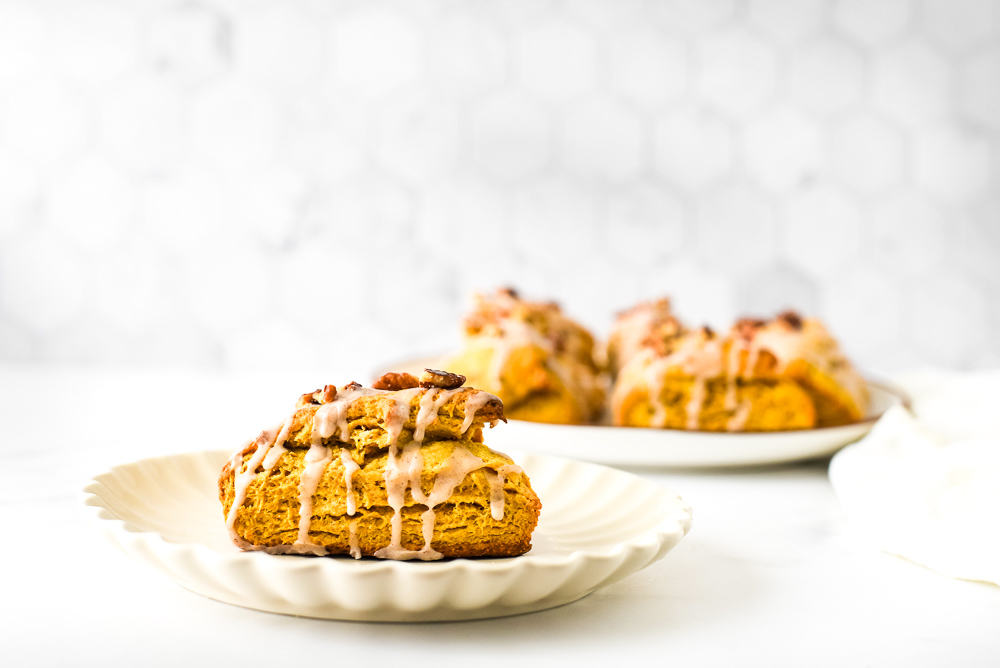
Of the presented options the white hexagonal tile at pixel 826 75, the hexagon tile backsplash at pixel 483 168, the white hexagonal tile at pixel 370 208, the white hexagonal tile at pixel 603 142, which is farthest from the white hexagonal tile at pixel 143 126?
the white hexagonal tile at pixel 826 75

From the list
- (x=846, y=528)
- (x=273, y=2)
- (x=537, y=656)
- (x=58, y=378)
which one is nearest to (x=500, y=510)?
(x=537, y=656)

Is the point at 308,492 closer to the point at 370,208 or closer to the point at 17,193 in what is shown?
the point at 370,208

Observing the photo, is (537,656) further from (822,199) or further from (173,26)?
(173,26)

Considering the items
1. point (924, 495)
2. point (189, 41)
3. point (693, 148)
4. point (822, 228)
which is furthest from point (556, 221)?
point (924, 495)

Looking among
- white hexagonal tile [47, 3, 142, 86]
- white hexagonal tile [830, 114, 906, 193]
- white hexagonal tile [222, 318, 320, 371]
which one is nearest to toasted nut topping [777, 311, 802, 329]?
white hexagonal tile [830, 114, 906, 193]

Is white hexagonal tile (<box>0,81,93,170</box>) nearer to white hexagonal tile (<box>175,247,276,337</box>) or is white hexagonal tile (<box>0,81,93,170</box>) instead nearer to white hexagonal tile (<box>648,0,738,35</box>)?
white hexagonal tile (<box>175,247,276,337</box>)

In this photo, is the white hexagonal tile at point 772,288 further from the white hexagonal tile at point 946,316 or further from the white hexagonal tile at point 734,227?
the white hexagonal tile at point 946,316
